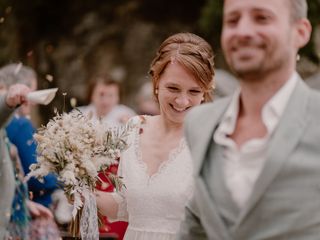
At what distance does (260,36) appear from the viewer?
3.26 meters

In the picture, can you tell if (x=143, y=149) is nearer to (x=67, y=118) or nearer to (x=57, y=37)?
(x=67, y=118)

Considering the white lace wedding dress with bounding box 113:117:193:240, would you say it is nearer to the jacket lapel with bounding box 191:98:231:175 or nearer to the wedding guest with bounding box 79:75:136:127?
the jacket lapel with bounding box 191:98:231:175

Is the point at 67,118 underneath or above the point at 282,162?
underneath

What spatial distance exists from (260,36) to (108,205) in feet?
6.89

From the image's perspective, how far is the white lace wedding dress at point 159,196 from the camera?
4926mm

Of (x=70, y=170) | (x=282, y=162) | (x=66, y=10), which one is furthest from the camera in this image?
(x=66, y=10)

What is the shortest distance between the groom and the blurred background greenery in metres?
13.2

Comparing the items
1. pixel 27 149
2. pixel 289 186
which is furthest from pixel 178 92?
pixel 27 149

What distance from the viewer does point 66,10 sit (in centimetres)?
1755

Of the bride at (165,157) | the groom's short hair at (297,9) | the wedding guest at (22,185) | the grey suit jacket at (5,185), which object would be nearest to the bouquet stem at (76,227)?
the bride at (165,157)

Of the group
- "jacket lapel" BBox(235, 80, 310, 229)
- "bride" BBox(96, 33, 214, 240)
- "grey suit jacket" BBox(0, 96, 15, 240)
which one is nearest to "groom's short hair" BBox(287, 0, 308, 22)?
"jacket lapel" BBox(235, 80, 310, 229)

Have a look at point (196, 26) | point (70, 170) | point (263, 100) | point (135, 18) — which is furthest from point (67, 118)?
point (135, 18)

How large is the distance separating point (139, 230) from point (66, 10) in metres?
12.9

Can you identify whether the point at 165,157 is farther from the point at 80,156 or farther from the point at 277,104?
the point at 277,104
